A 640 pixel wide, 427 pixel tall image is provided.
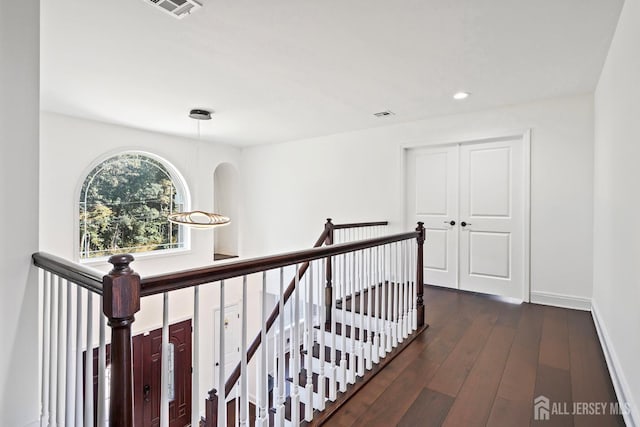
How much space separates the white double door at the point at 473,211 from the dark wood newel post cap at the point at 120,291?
3.97 m

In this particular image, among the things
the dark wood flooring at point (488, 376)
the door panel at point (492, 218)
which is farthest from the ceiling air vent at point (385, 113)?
the dark wood flooring at point (488, 376)

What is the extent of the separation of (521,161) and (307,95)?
2.59 meters

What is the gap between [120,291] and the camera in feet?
2.93

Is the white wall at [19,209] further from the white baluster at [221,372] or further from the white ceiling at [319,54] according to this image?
the white baluster at [221,372]

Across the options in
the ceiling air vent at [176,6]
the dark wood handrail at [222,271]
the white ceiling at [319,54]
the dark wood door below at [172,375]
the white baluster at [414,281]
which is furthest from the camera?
the dark wood door below at [172,375]

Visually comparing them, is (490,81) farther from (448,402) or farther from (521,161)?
(448,402)

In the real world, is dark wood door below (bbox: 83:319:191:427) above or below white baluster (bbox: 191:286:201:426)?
below

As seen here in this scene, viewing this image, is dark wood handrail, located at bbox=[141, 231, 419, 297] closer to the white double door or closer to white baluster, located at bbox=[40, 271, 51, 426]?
white baluster, located at bbox=[40, 271, 51, 426]

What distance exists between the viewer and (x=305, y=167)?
5551mm

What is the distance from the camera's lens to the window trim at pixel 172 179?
4270mm

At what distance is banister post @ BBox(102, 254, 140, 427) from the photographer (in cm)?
89

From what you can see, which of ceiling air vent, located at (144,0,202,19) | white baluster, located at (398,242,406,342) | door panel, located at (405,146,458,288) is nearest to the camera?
ceiling air vent, located at (144,0,202,19)

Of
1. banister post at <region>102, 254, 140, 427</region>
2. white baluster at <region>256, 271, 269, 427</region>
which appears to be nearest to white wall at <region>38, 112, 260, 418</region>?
white baluster at <region>256, 271, 269, 427</region>

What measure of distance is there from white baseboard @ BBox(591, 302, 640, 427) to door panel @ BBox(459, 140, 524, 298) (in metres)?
1.08
